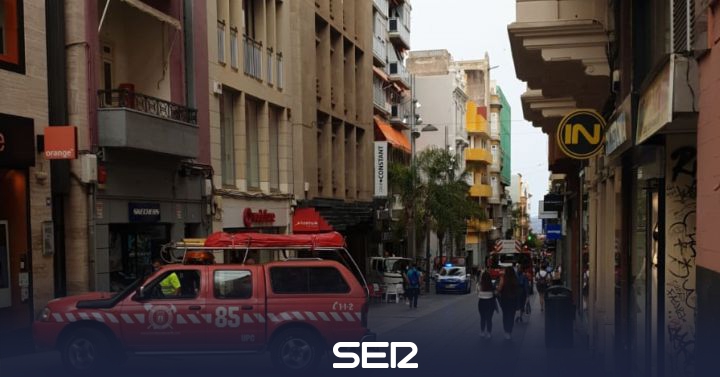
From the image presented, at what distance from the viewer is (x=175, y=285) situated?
12227 millimetres

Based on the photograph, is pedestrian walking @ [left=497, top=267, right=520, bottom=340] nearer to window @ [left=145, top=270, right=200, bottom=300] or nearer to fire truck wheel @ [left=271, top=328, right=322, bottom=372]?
fire truck wheel @ [left=271, top=328, right=322, bottom=372]

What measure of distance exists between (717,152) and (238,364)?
9.10 meters

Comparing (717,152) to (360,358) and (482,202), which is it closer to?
(360,358)

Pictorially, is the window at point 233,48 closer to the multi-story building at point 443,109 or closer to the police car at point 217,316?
the police car at point 217,316

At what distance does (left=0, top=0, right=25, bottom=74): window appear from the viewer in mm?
15465

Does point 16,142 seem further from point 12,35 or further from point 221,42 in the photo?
point 221,42

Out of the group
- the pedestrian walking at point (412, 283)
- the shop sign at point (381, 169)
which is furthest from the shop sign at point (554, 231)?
the pedestrian walking at point (412, 283)

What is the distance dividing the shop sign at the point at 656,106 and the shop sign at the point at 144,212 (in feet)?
46.5

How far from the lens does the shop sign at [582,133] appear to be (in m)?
13.1

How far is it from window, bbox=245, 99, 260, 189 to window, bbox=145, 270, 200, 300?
1563cm

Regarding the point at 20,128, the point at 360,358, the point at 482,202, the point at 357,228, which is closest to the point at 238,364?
the point at 360,358

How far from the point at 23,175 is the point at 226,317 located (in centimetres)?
605

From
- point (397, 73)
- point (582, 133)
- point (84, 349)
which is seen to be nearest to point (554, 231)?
A: point (397, 73)

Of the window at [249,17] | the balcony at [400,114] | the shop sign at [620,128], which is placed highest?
the window at [249,17]
